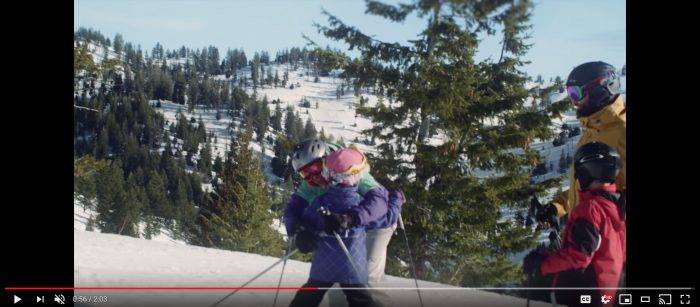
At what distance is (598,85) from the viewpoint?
8.04 feet

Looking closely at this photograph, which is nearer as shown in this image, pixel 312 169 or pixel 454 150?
pixel 312 169

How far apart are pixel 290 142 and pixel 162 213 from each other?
64.3ft

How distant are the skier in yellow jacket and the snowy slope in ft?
1.65

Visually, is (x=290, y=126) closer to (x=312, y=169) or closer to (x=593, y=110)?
(x=312, y=169)

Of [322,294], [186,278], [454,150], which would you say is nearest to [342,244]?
[322,294]

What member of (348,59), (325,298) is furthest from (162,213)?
(325,298)

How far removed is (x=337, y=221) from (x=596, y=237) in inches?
40.5

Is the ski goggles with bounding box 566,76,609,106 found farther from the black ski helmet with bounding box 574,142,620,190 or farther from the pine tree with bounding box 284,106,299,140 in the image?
the pine tree with bounding box 284,106,299,140

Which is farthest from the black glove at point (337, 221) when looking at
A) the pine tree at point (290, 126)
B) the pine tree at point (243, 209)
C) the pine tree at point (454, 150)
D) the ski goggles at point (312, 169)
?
the pine tree at point (243, 209)

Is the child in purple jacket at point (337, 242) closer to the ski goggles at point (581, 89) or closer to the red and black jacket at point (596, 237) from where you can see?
the red and black jacket at point (596, 237)
